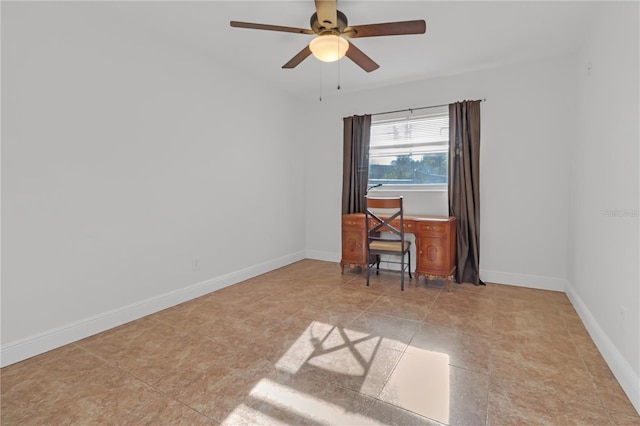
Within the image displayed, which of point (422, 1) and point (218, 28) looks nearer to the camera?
point (422, 1)

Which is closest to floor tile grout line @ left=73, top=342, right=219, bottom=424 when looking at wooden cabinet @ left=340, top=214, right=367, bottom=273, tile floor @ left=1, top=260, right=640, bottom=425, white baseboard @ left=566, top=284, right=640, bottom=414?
tile floor @ left=1, top=260, right=640, bottom=425

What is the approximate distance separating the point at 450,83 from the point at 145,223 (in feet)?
12.4

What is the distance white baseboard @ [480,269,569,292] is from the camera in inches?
135

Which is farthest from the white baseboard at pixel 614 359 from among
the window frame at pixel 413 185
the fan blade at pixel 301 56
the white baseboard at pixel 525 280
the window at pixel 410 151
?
the fan blade at pixel 301 56

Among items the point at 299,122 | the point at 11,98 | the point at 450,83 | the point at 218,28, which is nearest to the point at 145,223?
the point at 11,98

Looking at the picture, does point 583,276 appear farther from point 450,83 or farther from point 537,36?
point 450,83

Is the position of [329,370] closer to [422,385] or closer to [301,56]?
[422,385]

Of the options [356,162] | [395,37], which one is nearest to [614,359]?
[395,37]

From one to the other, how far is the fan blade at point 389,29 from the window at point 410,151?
1975 mm

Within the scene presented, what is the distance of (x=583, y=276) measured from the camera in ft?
8.90

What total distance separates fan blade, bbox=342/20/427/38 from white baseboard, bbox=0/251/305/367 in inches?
110

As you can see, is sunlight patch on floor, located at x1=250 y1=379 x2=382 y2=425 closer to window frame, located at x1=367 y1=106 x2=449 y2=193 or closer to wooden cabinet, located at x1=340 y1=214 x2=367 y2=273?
wooden cabinet, located at x1=340 y1=214 x2=367 y2=273

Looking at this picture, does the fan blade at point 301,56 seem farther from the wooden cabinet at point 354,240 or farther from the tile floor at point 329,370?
the tile floor at point 329,370

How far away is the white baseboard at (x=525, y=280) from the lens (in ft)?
11.2
